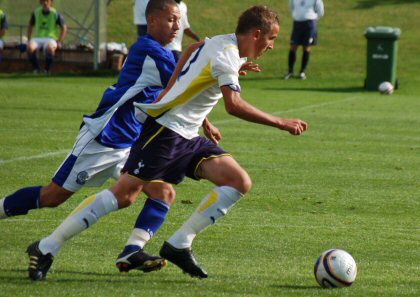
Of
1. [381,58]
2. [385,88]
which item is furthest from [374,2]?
[385,88]

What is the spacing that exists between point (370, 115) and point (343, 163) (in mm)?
6381

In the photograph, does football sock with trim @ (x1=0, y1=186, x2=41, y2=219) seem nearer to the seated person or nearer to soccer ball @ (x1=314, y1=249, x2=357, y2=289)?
soccer ball @ (x1=314, y1=249, x2=357, y2=289)

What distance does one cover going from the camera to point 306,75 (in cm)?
2761

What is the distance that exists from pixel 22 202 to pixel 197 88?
1565 mm

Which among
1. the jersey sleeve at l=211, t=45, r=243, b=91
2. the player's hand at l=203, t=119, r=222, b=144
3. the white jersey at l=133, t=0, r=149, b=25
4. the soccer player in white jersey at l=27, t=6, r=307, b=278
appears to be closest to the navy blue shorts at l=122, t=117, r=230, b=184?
the soccer player in white jersey at l=27, t=6, r=307, b=278

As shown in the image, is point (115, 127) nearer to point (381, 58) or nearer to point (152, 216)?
point (152, 216)

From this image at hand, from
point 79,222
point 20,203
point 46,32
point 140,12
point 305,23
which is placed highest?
point 140,12

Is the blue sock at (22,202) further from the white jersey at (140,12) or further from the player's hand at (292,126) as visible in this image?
the white jersey at (140,12)

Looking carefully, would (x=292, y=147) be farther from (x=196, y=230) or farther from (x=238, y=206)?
(x=196, y=230)

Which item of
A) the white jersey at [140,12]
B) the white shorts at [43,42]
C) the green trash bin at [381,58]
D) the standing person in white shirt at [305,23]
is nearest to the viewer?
the white jersey at [140,12]

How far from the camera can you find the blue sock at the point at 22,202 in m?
7.32

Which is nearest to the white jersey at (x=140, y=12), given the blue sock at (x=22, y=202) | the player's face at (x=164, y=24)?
the player's face at (x=164, y=24)

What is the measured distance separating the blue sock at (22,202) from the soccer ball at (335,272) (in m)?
2.02

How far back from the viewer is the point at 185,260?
21.6 feet
